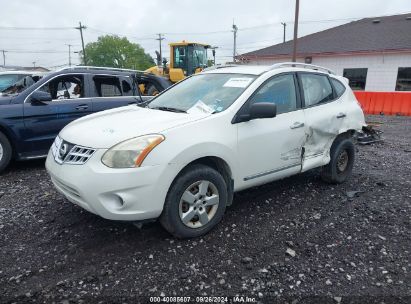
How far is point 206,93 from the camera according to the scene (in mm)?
3912

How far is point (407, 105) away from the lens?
545 inches

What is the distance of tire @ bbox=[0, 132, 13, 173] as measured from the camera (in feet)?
16.6

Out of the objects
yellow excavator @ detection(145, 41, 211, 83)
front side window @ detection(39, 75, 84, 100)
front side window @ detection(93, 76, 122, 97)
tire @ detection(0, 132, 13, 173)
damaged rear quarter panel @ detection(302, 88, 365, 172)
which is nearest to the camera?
damaged rear quarter panel @ detection(302, 88, 365, 172)

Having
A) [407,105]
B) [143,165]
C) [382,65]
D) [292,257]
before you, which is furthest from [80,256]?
[382,65]

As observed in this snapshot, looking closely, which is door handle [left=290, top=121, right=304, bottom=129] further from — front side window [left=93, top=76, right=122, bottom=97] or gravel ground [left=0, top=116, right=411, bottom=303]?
front side window [left=93, top=76, right=122, bottom=97]

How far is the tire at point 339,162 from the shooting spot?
486 centimetres

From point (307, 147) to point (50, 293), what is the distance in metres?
3.25

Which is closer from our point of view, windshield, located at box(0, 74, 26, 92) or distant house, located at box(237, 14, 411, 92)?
windshield, located at box(0, 74, 26, 92)

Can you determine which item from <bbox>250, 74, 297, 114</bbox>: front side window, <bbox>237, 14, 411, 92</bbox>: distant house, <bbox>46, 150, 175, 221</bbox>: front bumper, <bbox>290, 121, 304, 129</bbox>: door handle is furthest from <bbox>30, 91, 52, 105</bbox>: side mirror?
<bbox>237, 14, 411, 92</bbox>: distant house

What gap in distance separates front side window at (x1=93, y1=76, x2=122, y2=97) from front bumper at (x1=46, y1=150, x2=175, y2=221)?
348 cm

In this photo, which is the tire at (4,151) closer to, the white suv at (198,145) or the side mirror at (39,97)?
the side mirror at (39,97)

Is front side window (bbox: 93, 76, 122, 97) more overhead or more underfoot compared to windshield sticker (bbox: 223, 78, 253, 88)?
more underfoot

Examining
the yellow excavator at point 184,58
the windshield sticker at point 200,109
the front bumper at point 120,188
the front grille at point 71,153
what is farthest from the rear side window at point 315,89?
the yellow excavator at point 184,58

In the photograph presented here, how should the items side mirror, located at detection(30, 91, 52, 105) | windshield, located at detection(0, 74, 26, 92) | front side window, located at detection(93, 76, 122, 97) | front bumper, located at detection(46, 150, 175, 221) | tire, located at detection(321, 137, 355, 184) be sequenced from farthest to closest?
windshield, located at detection(0, 74, 26, 92) → front side window, located at detection(93, 76, 122, 97) → side mirror, located at detection(30, 91, 52, 105) → tire, located at detection(321, 137, 355, 184) → front bumper, located at detection(46, 150, 175, 221)
